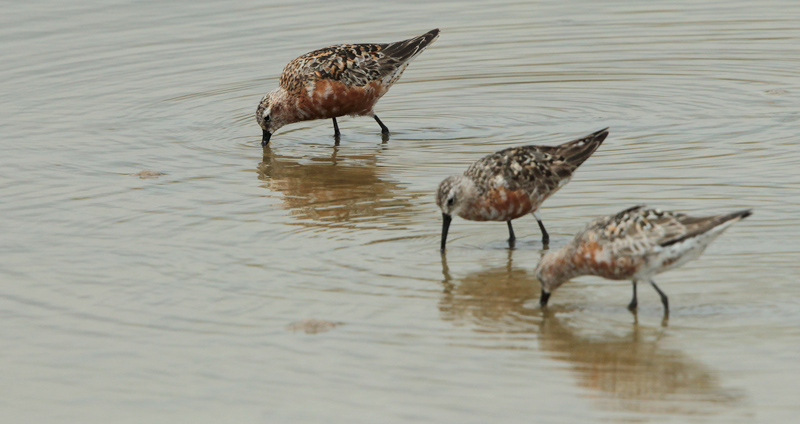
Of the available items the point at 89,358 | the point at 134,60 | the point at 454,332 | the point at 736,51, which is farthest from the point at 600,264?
the point at 134,60

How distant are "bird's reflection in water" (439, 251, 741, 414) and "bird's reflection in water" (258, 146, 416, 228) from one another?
2430mm

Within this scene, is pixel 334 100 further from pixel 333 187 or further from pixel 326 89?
pixel 333 187

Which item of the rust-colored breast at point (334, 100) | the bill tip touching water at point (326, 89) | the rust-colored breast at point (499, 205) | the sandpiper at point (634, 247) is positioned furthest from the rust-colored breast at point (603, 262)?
the rust-colored breast at point (334, 100)

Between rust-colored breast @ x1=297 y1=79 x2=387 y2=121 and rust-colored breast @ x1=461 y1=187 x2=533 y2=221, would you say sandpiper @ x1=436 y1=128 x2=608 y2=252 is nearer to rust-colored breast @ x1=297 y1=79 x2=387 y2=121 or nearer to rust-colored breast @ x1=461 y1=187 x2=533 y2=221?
rust-colored breast @ x1=461 y1=187 x2=533 y2=221

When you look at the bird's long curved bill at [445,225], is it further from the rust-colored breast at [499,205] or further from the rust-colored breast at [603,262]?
the rust-colored breast at [603,262]

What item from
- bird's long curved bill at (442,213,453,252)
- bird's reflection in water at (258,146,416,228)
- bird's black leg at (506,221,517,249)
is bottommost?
bird's reflection in water at (258,146,416,228)

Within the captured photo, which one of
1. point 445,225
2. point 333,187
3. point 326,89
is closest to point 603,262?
point 445,225

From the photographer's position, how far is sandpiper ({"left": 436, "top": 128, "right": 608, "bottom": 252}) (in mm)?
10891

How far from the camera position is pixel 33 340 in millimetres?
9211

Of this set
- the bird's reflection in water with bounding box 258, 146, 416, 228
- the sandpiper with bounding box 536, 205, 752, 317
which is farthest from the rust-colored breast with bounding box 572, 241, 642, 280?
the bird's reflection in water with bounding box 258, 146, 416, 228

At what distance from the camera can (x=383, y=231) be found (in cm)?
1173

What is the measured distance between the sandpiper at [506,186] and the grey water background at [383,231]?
0.42 meters

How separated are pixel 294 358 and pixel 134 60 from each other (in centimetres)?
1390

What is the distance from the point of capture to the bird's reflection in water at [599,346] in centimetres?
780
